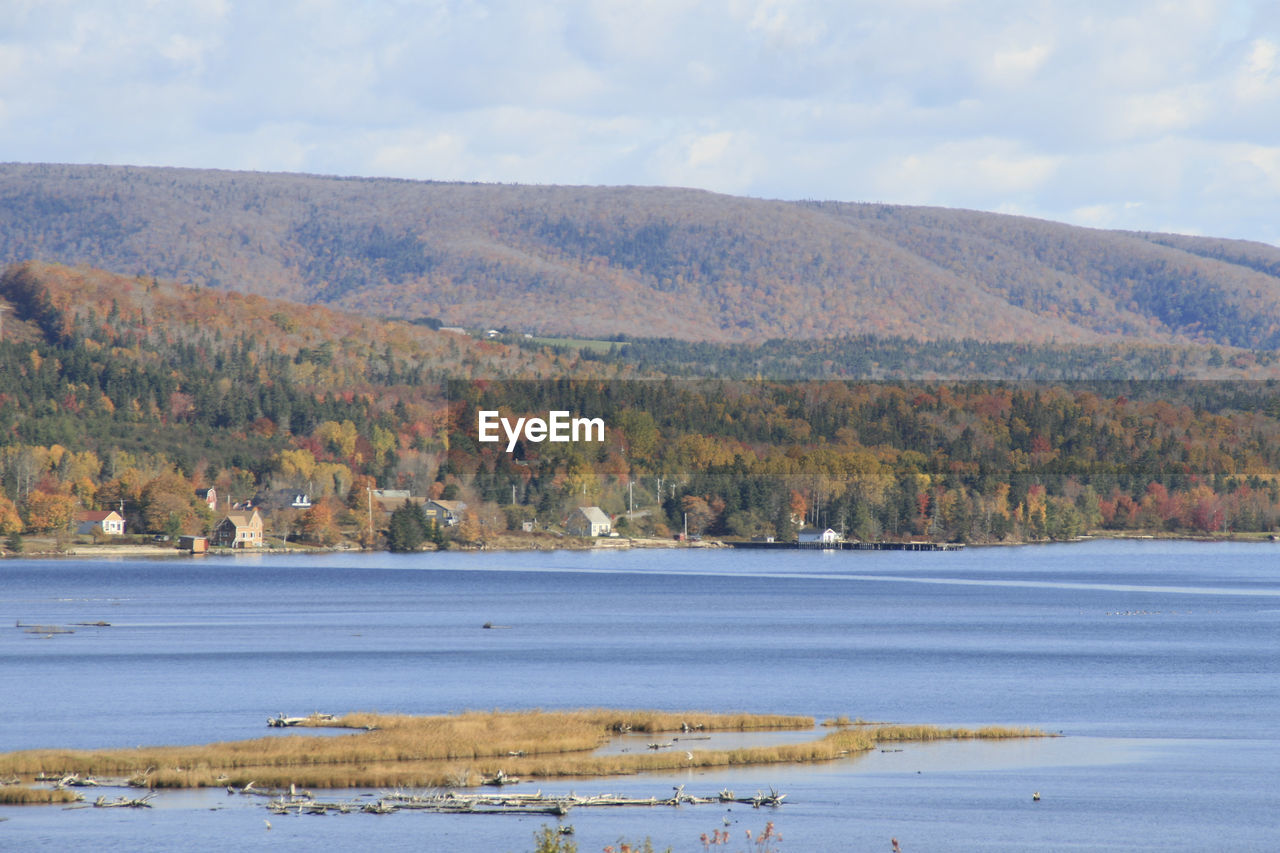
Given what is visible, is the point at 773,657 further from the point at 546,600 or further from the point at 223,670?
the point at 546,600

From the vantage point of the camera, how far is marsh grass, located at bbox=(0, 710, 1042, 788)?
142ft

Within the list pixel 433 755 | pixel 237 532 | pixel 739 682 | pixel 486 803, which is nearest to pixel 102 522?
pixel 237 532

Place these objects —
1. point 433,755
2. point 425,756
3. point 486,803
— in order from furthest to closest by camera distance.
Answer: point 433,755, point 425,756, point 486,803

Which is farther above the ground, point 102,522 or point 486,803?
point 102,522

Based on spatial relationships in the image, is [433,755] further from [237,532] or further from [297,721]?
[237,532]

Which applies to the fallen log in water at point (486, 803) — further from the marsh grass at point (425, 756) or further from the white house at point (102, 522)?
the white house at point (102, 522)

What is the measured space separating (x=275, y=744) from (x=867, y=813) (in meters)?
17.3

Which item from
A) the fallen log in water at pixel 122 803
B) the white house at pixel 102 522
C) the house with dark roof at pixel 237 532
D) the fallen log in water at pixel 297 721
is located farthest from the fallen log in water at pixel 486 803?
the house with dark roof at pixel 237 532

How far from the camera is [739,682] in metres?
70.4

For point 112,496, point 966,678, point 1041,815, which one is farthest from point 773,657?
point 112,496

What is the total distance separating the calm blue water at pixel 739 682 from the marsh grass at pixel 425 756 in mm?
1501

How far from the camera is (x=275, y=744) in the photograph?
47188 mm

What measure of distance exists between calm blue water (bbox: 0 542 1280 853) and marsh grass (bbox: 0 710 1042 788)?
1501mm

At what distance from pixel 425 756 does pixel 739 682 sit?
26.2 meters
